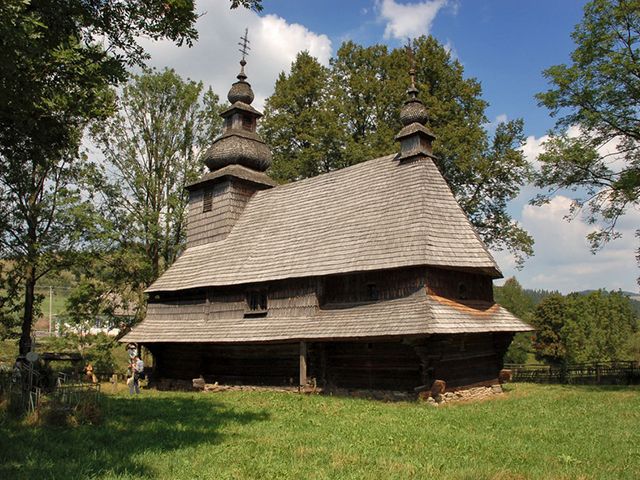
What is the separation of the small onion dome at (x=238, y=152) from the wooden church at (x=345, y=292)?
152 cm

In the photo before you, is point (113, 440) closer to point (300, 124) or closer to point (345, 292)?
point (345, 292)

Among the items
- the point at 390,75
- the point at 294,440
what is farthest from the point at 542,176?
the point at 294,440

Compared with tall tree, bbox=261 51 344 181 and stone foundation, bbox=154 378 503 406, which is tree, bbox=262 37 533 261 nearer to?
tall tree, bbox=261 51 344 181

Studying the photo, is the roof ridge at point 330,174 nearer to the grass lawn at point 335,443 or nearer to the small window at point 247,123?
the small window at point 247,123

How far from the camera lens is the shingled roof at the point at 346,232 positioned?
16.0 m

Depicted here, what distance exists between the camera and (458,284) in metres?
16.6

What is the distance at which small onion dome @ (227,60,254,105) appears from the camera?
1022 inches

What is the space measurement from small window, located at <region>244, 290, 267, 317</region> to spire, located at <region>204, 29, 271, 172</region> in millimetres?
8113

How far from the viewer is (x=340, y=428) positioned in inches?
411

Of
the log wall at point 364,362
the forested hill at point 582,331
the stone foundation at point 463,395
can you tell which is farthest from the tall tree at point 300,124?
the forested hill at point 582,331

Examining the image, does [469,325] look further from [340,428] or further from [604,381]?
[604,381]

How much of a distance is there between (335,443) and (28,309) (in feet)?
61.9

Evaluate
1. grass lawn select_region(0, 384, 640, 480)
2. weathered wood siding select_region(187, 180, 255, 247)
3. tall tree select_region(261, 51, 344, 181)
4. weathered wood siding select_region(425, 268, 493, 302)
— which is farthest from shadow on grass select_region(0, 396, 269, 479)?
tall tree select_region(261, 51, 344, 181)

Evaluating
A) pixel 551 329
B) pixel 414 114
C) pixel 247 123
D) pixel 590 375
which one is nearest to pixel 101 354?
pixel 247 123
